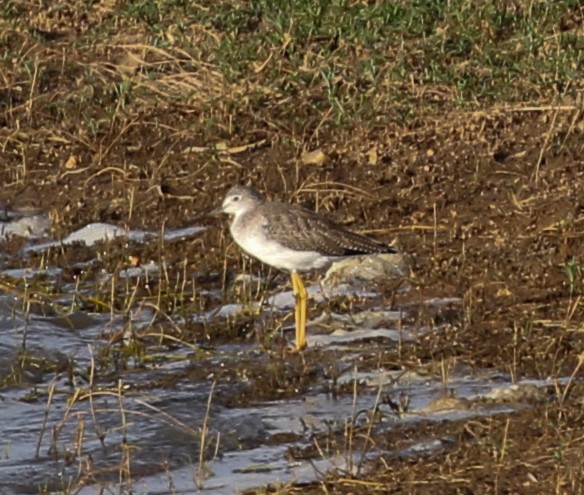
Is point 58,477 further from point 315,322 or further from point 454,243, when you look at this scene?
point 454,243

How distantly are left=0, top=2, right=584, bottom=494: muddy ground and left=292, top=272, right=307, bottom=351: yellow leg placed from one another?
0.40 ft

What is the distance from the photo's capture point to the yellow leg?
9797 mm

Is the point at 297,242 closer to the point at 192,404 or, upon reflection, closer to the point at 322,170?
the point at 192,404

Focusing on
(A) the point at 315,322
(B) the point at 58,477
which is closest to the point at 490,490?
(B) the point at 58,477

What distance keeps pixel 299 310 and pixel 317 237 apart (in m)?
0.52

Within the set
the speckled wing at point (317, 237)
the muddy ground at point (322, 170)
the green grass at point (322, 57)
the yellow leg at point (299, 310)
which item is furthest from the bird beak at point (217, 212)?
the green grass at point (322, 57)

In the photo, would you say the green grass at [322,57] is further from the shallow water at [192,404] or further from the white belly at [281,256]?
the shallow water at [192,404]

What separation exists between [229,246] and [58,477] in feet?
11.5

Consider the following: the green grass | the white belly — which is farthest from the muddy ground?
the white belly

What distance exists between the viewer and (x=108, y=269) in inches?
448

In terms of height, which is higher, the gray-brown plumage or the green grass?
the green grass

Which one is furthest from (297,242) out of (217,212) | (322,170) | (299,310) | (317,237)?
(322,170)

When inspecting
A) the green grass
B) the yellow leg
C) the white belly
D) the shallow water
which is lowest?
the shallow water

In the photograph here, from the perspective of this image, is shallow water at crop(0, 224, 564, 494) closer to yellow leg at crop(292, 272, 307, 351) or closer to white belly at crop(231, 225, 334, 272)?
yellow leg at crop(292, 272, 307, 351)
